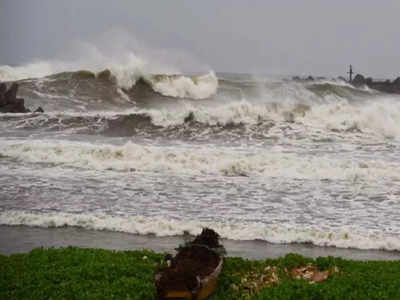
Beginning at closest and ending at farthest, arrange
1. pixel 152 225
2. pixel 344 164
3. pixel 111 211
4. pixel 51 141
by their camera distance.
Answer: pixel 152 225 → pixel 111 211 → pixel 344 164 → pixel 51 141

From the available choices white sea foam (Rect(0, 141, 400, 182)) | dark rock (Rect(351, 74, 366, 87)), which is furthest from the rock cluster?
dark rock (Rect(351, 74, 366, 87))

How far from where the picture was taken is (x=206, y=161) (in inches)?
600

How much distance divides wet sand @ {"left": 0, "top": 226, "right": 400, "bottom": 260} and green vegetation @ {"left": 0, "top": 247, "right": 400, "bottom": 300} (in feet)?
3.31

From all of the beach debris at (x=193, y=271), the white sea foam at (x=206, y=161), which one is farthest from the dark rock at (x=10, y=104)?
the beach debris at (x=193, y=271)

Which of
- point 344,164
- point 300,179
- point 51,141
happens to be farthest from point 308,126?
point 51,141

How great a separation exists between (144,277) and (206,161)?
933 centimetres

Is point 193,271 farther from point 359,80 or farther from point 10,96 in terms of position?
point 359,80

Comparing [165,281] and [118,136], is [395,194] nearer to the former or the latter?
[165,281]

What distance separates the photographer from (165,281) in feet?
17.2

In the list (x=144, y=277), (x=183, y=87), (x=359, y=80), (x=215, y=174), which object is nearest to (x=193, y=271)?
(x=144, y=277)

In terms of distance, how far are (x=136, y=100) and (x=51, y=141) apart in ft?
59.1

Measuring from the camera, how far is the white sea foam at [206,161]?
46.0 ft

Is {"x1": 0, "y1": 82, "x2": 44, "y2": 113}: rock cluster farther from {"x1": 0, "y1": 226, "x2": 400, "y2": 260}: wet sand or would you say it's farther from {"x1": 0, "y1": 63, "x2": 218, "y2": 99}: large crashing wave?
{"x1": 0, "y1": 226, "x2": 400, "y2": 260}: wet sand

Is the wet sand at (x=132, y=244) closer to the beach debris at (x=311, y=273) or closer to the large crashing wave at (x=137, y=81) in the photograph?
the beach debris at (x=311, y=273)
